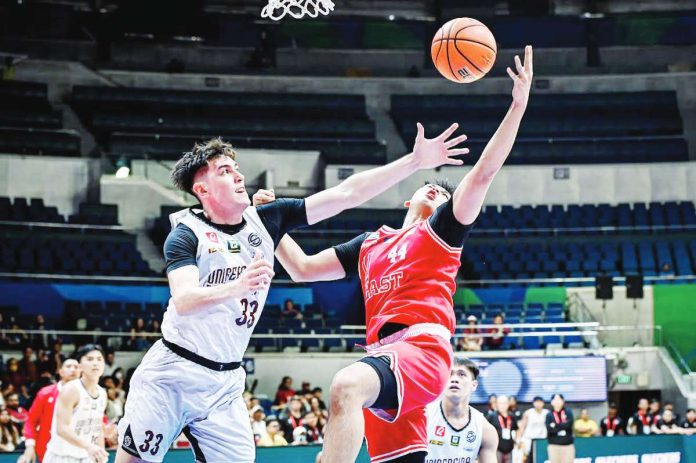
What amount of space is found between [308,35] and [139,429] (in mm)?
28802

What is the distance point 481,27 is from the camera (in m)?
7.42

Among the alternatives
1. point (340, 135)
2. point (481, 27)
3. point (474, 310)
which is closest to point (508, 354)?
point (474, 310)

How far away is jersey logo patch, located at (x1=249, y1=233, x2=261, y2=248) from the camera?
6.06m

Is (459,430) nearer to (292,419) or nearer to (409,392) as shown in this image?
(409,392)

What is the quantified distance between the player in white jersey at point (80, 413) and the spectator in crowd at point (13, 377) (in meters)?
9.20

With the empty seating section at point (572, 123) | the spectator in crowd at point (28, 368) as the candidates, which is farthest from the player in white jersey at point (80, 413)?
the empty seating section at point (572, 123)

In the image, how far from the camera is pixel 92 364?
968 centimetres

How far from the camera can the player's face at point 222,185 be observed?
594 cm

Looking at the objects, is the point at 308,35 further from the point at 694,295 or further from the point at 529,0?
the point at 694,295

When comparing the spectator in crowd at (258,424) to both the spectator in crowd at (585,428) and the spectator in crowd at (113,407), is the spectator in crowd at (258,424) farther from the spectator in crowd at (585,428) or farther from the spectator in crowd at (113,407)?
the spectator in crowd at (585,428)

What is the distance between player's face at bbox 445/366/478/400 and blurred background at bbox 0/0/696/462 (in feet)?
28.4

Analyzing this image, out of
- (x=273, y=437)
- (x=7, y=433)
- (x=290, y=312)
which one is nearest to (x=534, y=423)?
(x=273, y=437)

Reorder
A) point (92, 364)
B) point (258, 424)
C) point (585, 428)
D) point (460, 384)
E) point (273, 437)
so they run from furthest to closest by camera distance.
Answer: point (585, 428) < point (258, 424) < point (273, 437) < point (92, 364) < point (460, 384)

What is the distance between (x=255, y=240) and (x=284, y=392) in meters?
14.6
